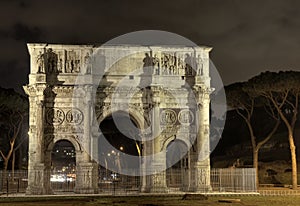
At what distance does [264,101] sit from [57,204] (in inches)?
802

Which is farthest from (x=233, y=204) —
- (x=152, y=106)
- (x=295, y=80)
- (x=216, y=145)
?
(x=216, y=145)

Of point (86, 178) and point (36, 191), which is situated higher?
point (86, 178)

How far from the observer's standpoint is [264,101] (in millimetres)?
37062

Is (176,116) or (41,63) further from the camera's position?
(176,116)

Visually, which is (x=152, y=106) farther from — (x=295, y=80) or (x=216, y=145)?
(x=216, y=145)

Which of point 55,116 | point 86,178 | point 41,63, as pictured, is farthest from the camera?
point 55,116

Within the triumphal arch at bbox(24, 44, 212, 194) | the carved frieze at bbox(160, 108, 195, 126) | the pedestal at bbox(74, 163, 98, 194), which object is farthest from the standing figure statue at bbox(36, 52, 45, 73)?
the carved frieze at bbox(160, 108, 195, 126)

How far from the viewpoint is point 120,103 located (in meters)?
28.6

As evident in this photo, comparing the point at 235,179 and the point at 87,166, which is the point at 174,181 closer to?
the point at 235,179

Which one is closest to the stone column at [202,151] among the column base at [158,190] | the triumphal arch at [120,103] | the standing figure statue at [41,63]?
the triumphal arch at [120,103]

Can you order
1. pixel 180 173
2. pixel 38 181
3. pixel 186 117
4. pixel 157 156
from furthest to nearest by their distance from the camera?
pixel 180 173 → pixel 186 117 → pixel 157 156 → pixel 38 181

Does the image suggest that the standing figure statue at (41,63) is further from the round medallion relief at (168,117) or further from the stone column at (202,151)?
the stone column at (202,151)

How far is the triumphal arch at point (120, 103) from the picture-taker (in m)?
27.7

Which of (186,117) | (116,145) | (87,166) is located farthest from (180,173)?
(116,145)
